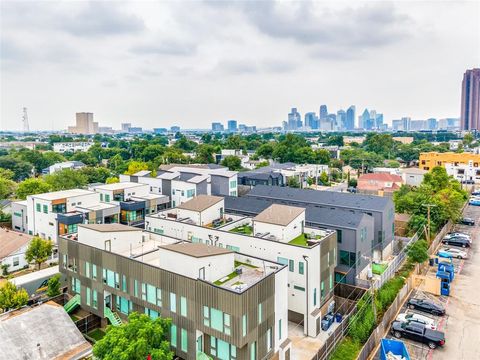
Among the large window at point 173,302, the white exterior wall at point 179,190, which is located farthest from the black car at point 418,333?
the white exterior wall at point 179,190

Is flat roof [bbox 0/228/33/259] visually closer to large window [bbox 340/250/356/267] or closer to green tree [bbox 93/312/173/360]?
green tree [bbox 93/312/173/360]

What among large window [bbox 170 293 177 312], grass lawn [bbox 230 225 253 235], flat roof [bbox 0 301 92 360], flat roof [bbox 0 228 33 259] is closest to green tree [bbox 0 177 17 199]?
flat roof [bbox 0 228 33 259]

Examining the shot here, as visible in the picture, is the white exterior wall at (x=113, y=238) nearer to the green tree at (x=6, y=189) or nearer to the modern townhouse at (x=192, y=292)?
the modern townhouse at (x=192, y=292)

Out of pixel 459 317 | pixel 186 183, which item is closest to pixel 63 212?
pixel 186 183

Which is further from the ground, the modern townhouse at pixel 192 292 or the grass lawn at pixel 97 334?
the modern townhouse at pixel 192 292

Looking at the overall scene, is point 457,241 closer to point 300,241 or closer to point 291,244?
point 300,241
